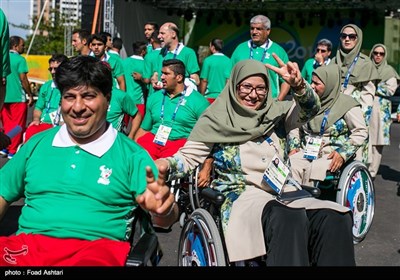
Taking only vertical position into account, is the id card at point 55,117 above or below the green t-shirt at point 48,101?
below

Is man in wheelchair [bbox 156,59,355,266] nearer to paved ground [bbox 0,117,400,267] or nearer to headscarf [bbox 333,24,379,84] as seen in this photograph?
paved ground [bbox 0,117,400,267]

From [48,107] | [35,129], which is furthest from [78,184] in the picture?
[48,107]

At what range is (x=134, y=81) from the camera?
28.6 ft

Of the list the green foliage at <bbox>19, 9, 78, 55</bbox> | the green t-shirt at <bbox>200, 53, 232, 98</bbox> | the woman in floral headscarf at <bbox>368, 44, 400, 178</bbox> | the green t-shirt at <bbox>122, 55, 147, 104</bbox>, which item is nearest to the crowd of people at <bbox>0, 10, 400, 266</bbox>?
the woman in floral headscarf at <bbox>368, 44, 400, 178</bbox>

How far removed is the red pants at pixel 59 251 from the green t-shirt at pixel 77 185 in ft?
0.17

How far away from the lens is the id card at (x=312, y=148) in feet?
16.1

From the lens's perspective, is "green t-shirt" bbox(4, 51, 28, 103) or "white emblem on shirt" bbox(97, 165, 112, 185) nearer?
"white emblem on shirt" bbox(97, 165, 112, 185)

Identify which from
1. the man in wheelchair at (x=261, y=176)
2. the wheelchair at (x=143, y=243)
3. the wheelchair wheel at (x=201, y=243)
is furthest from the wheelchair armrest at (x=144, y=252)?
the man in wheelchair at (x=261, y=176)

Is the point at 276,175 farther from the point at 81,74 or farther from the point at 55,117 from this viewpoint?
the point at 55,117

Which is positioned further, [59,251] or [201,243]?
[201,243]

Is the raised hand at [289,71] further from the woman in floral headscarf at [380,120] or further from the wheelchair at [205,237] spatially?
the woman in floral headscarf at [380,120]

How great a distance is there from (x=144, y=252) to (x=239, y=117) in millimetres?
1378

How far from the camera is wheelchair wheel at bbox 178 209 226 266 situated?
3217 millimetres

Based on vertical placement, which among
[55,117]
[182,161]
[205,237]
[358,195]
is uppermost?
[55,117]
